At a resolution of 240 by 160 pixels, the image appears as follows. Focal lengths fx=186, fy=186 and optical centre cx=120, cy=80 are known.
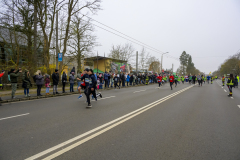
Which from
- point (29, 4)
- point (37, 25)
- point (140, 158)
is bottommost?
point (140, 158)

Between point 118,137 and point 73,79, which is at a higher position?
point 73,79

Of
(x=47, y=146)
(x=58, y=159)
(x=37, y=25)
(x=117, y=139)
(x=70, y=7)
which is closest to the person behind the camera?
(x=58, y=159)

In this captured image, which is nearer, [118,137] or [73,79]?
[118,137]

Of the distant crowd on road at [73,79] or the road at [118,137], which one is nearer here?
the road at [118,137]

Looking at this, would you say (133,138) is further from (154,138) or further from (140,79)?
(140,79)

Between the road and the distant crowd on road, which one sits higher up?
the distant crowd on road

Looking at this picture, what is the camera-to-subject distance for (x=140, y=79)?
1252 inches

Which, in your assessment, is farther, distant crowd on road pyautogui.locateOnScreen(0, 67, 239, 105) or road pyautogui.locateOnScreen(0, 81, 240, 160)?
distant crowd on road pyautogui.locateOnScreen(0, 67, 239, 105)

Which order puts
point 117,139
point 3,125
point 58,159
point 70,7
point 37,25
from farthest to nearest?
point 70,7
point 37,25
point 3,125
point 117,139
point 58,159

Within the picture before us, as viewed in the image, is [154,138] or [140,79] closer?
[154,138]

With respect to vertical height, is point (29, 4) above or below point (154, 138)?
above

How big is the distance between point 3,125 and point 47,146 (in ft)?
8.47

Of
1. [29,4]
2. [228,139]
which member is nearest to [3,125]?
[228,139]

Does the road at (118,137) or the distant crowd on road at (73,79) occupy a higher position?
the distant crowd on road at (73,79)
